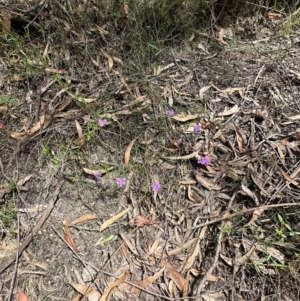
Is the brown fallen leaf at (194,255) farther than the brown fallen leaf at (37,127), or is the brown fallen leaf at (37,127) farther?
the brown fallen leaf at (37,127)

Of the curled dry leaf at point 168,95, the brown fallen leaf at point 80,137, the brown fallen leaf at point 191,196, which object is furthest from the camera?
the curled dry leaf at point 168,95

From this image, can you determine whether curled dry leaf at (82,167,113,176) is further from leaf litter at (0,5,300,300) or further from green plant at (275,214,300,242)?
green plant at (275,214,300,242)

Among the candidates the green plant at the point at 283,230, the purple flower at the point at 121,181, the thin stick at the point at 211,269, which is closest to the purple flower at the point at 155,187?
the purple flower at the point at 121,181

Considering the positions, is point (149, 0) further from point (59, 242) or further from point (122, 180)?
point (59, 242)

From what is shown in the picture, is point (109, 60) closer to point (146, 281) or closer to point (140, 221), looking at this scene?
point (140, 221)

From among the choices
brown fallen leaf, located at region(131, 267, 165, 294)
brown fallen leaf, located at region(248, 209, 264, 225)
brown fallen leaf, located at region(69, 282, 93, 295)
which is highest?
brown fallen leaf, located at region(248, 209, 264, 225)

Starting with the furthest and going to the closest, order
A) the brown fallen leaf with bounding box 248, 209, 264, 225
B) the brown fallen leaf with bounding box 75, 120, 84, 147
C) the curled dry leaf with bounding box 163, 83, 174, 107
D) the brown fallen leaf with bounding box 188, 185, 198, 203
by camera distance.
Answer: the curled dry leaf with bounding box 163, 83, 174, 107
the brown fallen leaf with bounding box 75, 120, 84, 147
the brown fallen leaf with bounding box 188, 185, 198, 203
the brown fallen leaf with bounding box 248, 209, 264, 225

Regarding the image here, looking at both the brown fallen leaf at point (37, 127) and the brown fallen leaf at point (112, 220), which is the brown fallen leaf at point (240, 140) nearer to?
the brown fallen leaf at point (112, 220)

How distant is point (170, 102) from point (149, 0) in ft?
2.10

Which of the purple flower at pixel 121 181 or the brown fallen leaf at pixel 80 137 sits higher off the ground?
the brown fallen leaf at pixel 80 137

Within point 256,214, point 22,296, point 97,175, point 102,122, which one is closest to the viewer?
point 22,296

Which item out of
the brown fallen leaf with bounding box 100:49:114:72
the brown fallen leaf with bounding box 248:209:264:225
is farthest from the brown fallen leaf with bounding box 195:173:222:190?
the brown fallen leaf with bounding box 100:49:114:72

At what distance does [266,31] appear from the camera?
8.48ft

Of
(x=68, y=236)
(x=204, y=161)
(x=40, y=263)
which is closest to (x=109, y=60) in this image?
(x=204, y=161)
